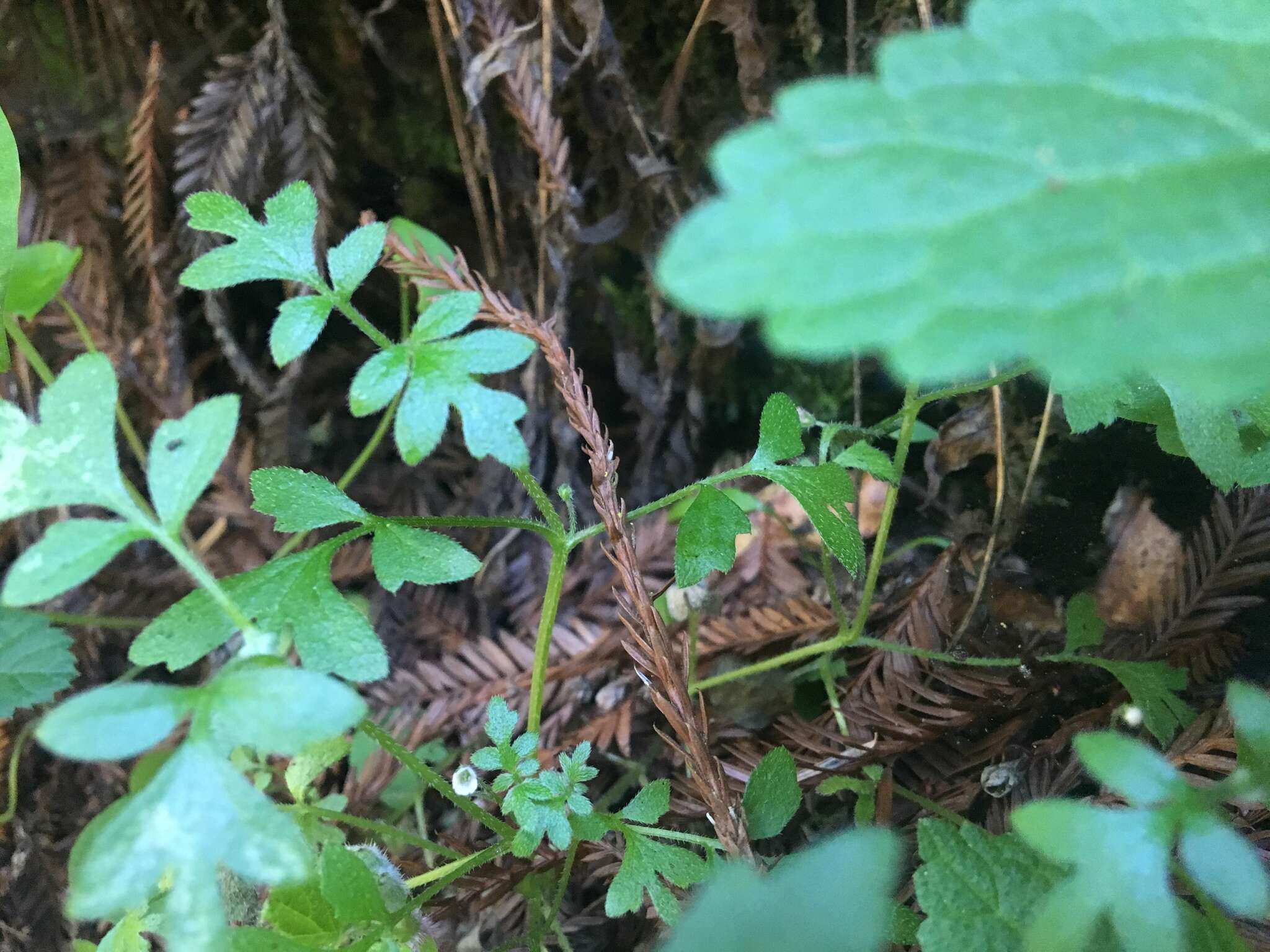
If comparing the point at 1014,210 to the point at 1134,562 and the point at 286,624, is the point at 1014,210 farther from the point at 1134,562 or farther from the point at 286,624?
the point at 1134,562

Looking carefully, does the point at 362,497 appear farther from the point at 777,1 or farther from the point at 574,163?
the point at 777,1

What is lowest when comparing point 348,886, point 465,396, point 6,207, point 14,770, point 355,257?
point 14,770

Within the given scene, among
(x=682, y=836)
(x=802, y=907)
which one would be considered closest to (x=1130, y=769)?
(x=802, y=907)

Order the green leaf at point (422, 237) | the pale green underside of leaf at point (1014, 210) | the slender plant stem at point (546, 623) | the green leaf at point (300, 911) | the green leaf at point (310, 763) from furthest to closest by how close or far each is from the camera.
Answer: the green leaf at point (422, 237) → the green leaf at point (310, 763) → the slender plant stem at point (546, 623) → the green leaf at point (300, 911) → the pale green underside of leaf at point (1014, 210)

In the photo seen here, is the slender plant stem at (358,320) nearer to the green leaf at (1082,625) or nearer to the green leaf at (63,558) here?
the green leaf at (63,558)

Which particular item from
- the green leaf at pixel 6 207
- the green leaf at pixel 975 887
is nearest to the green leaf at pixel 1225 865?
the green leaf at pixel 975 887

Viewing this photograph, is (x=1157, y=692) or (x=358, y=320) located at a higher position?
(x=358, y=320)
